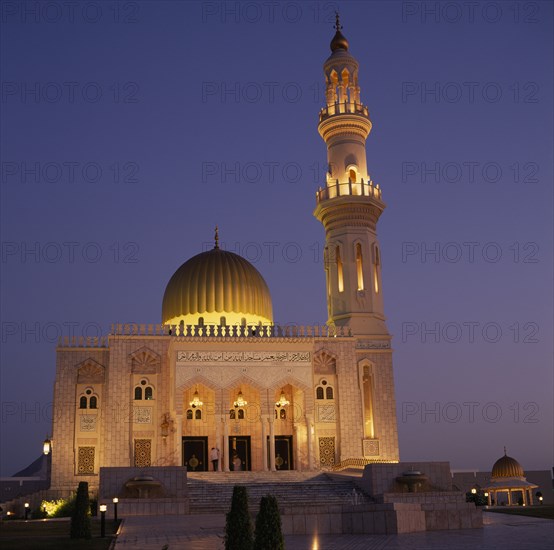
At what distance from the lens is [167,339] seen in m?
30.7

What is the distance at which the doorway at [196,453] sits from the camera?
3045cm

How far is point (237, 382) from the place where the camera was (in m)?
29.7

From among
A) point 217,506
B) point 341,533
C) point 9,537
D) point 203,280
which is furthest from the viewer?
point 203,280

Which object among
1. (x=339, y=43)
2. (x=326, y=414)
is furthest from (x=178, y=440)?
(x=339, y=43)

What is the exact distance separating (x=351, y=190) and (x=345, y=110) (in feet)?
11.7

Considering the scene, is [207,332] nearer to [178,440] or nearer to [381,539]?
[178,440]

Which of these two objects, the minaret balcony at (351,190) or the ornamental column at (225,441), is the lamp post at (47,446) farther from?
the minaret balcony at (351,190)

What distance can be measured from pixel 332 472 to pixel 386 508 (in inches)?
505

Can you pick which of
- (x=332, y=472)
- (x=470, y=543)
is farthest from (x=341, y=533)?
(x=332, y=472)

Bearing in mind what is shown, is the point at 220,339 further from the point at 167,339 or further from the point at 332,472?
the point at 332,472

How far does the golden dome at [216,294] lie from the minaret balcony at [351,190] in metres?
4.54

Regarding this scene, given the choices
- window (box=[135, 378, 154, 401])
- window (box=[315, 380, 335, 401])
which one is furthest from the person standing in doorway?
window (box=[315, 380, 335, 401])

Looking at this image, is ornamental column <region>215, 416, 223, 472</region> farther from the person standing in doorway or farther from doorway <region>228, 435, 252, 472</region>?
doorway <region>228, 435, 252, 472</region>

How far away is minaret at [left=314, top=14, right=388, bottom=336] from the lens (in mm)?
33219
